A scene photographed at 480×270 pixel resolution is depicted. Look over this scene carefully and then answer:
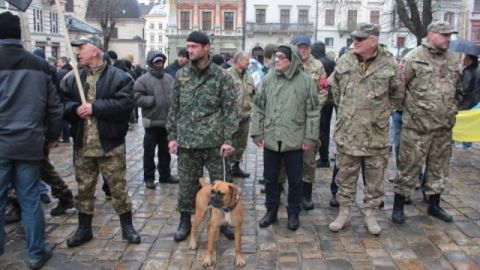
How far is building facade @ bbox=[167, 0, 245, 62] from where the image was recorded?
55.7 meters

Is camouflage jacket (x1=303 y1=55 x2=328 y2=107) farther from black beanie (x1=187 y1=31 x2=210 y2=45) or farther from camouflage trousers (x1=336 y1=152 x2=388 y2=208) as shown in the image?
black beanie (x1=187 y1=31 x2=210 y2=45)

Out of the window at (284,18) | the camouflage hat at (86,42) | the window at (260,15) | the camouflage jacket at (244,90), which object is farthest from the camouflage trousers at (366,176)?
the window at (260,15)

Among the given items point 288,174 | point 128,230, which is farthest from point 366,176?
point 128,230

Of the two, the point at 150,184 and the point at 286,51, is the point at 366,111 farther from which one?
the point at 150,184

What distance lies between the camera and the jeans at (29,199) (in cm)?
422

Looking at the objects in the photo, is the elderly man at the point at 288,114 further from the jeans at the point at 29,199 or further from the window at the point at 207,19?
the window at the point at 207,19

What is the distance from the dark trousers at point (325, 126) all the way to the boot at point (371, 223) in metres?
2.62

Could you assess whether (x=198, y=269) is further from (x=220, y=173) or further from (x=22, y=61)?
(x=22, y=61)

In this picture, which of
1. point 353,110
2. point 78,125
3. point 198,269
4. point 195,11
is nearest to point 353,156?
point 353,110

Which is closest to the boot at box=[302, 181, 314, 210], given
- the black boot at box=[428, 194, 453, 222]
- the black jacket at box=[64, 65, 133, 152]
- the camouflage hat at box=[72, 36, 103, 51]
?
the black boot at box=[428, 194, 453, 222]

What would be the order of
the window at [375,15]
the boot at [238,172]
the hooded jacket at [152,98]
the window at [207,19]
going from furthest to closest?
the window at [207,19] < the window at [375,15] < the boot at [238,172] < the hooded jacket at [152,98]

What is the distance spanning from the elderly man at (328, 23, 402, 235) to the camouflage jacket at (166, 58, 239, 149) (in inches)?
47.5

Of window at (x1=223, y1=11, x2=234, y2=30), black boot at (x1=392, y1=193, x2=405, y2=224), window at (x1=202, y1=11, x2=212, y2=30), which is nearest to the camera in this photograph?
black boot at (x1=392, y1=193, x2=405, y2=224)

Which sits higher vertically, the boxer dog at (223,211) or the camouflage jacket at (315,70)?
the camouflage jacket at (315,70)
